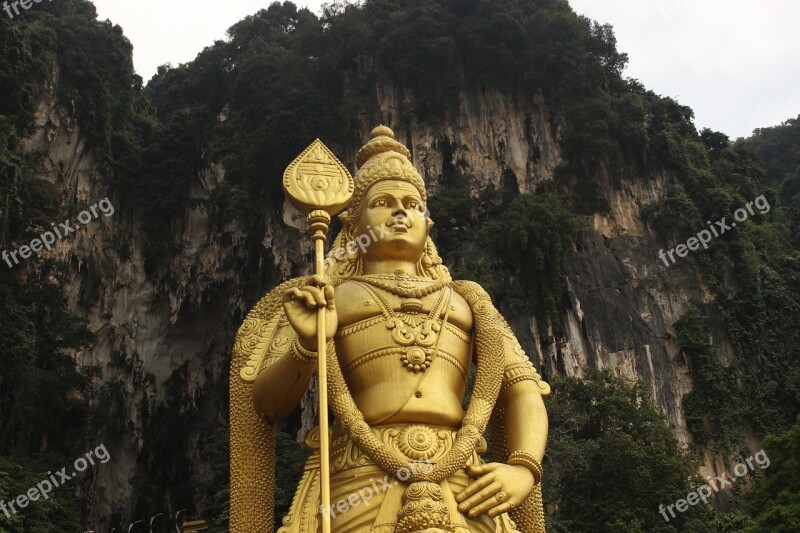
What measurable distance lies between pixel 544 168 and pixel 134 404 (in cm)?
1294

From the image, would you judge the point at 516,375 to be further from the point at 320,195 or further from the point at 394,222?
the point at 320,195

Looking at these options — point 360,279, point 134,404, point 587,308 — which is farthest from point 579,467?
point 134,404

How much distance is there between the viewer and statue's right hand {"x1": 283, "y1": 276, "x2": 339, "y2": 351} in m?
3.74

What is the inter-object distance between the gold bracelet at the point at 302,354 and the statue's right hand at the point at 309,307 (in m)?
0.04

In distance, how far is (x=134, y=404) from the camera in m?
23.0

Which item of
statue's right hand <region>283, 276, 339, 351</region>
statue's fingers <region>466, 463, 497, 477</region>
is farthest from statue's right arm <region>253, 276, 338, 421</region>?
statue's fingers <region>466, 463, 497, 477</region>

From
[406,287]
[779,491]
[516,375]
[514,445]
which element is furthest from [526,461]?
[779,491]

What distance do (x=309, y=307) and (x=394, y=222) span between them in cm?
115

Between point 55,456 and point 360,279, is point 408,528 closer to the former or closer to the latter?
point 360,279

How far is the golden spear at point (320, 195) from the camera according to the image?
373 cm

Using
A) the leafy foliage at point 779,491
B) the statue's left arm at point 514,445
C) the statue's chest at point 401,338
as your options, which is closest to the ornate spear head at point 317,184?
the statue's chest at point 401,338

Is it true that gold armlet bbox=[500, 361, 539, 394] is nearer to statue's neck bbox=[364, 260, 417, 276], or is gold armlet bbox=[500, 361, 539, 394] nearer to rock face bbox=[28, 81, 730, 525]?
statue's neck bbox=[364, 260, 417, 276]

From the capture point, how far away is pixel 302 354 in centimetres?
388

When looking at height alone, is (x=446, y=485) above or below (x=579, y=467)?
below
